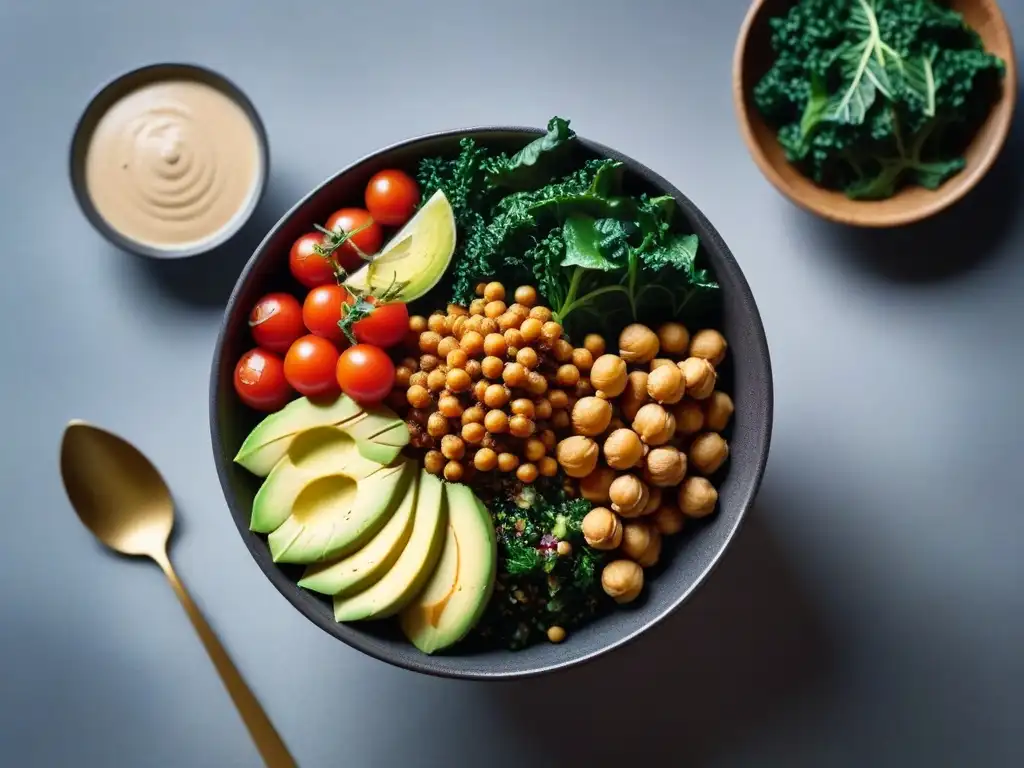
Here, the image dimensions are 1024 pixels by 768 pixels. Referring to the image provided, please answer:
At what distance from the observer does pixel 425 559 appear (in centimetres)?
132

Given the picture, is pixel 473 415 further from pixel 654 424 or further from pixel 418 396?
pixel 654 424

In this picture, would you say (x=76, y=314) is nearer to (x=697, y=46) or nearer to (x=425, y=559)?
(x=425, y=559)

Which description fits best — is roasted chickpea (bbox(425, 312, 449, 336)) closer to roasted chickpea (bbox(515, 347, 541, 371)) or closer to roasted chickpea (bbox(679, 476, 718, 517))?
roasted chickpea (bbox(515, 347, 541, 371))

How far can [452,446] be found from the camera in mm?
1310

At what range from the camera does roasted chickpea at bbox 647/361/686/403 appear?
51.7 inches

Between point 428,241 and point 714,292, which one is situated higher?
point 428,241

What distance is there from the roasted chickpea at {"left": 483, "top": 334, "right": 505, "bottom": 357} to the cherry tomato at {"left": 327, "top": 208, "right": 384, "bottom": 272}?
0.28m

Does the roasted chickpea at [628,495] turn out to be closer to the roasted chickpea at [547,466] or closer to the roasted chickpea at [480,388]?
the roasted chickpea at [547,466]

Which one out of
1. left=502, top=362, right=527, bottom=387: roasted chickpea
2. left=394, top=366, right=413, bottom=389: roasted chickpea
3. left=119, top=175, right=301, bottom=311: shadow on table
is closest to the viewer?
left=502, top=362, right=527, bottom=387: roasted chickpea

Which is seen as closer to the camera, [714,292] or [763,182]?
[714,292]

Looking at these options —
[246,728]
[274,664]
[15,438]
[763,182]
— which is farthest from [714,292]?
[15,438]

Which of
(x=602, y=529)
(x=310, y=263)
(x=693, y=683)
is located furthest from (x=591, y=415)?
(x=693, y=683)

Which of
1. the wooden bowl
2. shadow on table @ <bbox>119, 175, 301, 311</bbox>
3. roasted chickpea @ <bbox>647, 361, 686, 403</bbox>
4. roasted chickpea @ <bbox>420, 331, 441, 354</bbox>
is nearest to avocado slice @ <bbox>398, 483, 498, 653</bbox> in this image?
roasted chickpea @ <bbox>420, 331, 441, 354</bbox>

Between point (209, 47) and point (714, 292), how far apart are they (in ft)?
3.47
